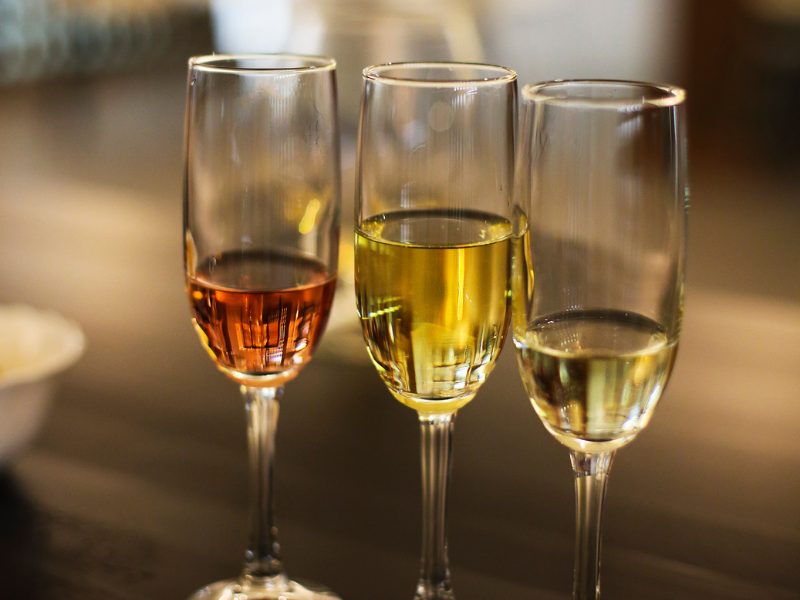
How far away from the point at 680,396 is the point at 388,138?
0.49m

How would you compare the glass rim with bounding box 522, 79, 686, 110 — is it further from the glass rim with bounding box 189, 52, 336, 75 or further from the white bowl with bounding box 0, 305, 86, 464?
the white bowl with bounding box 0, 305, 86, 464

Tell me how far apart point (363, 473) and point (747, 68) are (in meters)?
4.04

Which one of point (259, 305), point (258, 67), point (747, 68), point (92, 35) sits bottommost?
point (747, 68)

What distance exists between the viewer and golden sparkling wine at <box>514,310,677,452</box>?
59cm

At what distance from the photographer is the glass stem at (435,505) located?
71cm

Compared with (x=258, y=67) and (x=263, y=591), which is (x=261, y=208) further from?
(x=263, y=591)

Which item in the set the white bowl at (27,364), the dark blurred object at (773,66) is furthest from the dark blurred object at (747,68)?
the white bowl at (27,364)

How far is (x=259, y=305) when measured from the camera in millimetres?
724

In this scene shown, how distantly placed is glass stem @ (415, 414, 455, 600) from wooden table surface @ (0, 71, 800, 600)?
0.05m

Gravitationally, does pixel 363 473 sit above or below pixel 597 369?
below

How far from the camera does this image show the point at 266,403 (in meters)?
0.78

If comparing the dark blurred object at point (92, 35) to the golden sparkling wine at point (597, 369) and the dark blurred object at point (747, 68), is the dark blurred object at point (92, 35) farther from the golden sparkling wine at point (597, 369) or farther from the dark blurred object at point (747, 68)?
the golden sparkling wine at point (597, 369)

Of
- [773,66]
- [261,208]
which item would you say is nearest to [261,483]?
[261,208]

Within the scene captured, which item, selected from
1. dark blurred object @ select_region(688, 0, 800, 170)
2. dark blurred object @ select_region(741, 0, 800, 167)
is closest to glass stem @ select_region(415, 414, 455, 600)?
dark blurred object @ select_region(688, 0, 800, 170)
